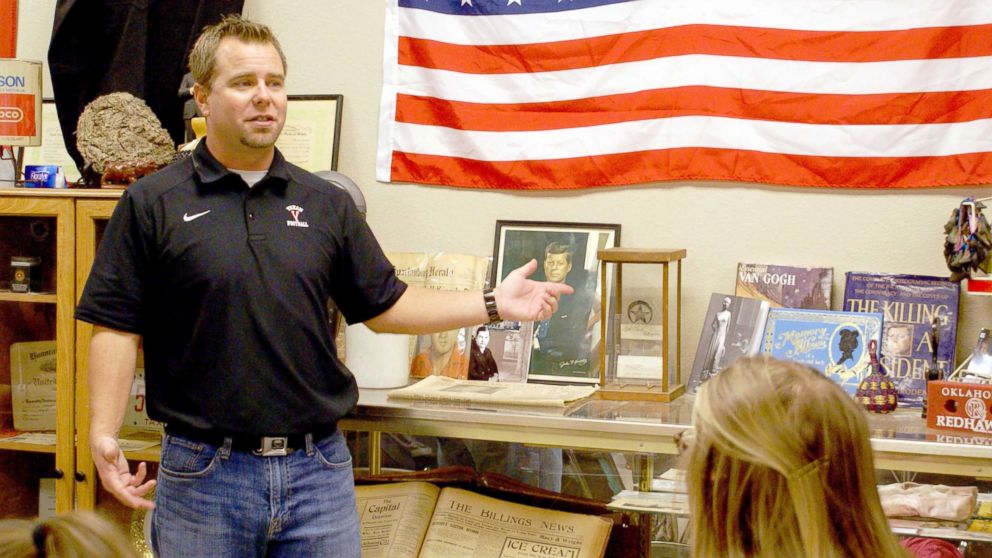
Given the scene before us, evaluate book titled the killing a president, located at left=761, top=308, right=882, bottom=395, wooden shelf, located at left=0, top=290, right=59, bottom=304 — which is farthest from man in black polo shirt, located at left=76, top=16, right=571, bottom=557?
book titled the killing a president, located at left=761, top=308, right=882, bottom=395

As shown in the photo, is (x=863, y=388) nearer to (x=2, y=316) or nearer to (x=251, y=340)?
(x=251, y=340)

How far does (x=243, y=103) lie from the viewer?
2289 mm

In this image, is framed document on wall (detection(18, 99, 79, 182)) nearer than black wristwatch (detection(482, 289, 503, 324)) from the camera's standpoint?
No

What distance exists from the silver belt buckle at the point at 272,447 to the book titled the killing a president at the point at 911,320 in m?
1.52

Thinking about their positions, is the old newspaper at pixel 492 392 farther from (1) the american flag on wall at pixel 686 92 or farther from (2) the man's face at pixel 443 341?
(1) the american flag on wall at pixel 686 92

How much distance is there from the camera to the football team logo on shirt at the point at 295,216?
2.31 meters

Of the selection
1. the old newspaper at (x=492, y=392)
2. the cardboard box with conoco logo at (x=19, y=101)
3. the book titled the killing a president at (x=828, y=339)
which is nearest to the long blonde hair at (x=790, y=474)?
the old newspaper at (x=492, y=392)

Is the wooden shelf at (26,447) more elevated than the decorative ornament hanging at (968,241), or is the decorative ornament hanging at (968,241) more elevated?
the decorative ornament hanging at (968,241)

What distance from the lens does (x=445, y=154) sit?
331 centimetres

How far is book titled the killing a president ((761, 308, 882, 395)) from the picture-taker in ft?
8.88

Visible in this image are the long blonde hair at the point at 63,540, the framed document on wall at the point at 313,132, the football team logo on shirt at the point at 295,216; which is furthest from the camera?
the framed document on wall at the point at 313,132

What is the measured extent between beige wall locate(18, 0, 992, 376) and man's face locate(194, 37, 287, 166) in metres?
1.05

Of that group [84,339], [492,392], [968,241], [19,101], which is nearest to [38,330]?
[84,339]

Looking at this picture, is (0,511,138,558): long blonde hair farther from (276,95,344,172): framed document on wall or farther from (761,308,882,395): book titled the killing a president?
(276,95,344,172): framed document on wall
